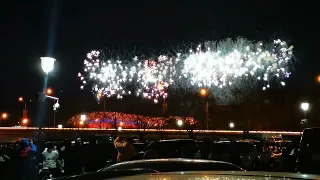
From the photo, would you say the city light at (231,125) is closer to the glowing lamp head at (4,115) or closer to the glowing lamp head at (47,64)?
the glowing lamp head at (4,115)

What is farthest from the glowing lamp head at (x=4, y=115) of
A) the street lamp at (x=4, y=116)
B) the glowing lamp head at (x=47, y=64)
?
the glowing lamp head at (x=47, y=64)

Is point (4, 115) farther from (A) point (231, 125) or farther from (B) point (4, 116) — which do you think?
(A) point (231, 125)

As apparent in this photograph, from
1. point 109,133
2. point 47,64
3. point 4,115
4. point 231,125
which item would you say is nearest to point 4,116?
point 4,115

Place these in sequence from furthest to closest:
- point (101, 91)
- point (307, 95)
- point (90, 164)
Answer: point (307, 95), point (101, 91), point (90, 164)

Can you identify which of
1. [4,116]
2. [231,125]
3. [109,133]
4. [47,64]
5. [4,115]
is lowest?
[109,133]

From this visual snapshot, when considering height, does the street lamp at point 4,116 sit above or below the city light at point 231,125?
above

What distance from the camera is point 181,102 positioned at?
63.2 metres

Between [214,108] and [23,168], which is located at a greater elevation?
[214,108]

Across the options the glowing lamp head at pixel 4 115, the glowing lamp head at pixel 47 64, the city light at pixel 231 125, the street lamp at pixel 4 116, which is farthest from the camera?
the street lamp at pixel 4 116

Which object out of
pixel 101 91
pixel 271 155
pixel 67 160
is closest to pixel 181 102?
pixel 101 91

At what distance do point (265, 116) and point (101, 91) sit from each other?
40462mm

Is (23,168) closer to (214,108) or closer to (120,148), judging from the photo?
(120,148)

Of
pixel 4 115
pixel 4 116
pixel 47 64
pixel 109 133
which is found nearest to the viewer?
pixel 47 64

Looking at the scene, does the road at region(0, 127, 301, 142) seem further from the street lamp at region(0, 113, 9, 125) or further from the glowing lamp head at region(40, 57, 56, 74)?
the glowing lamp head at region(40, 57, 56, 74)
